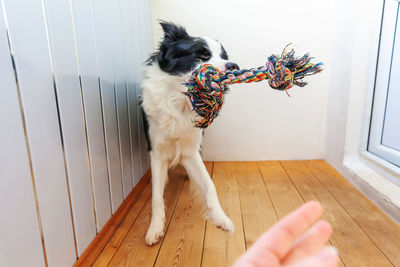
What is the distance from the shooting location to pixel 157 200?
3.84ft

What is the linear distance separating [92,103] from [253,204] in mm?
922

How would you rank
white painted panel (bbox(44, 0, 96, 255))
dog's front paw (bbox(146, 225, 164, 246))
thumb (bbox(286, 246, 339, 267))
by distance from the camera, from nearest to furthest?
thumb (bbox(286, 246, 339, 267)) < white painted panel (bbox(44, 0, 96, 255)) < dog's front paw (bbox(146, 225, 164, 246))

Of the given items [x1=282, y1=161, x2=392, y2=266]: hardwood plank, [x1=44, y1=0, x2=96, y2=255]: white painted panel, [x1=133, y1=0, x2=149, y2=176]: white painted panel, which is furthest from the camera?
[x1=133, y1=0, x2=149, y2=176]: white painted panel

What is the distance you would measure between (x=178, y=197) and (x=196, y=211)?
20 centimetres

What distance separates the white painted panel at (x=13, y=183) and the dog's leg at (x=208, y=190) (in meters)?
0.69

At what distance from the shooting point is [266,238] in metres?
0.26

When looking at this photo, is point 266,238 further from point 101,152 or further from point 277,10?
point 277,10

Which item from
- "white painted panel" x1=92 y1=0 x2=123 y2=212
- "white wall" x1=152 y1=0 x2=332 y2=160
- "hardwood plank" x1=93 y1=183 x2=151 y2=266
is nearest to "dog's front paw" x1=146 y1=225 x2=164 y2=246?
"hardwood plank" x1=93 y1=183 x2=151 y2=266

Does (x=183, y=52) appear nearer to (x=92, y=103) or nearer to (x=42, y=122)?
(x=92, y=103)

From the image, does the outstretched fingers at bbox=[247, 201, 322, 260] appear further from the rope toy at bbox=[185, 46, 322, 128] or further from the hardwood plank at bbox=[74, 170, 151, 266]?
the hardwood plank at bbox=[74, 170, 151, 266]

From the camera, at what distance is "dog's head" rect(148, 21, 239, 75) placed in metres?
1.11

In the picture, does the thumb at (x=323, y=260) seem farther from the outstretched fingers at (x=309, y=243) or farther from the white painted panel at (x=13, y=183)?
the white painted panel at (x=13, y=183)

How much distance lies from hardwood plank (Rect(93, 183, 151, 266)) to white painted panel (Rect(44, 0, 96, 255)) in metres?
0.08

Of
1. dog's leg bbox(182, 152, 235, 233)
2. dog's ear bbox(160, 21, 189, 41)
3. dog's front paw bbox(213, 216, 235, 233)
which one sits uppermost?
dog's ear bbox(160, 21, 189, 41)
